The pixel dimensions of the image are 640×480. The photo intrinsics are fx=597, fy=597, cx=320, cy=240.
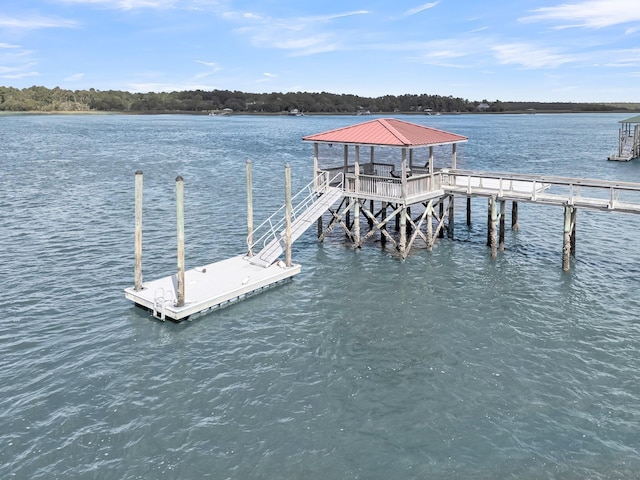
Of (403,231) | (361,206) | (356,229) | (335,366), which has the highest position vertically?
(361,206)

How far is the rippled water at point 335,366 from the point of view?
1322 centimetres

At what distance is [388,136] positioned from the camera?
26.5 meters

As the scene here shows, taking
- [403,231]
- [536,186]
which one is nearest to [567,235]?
[536,186]

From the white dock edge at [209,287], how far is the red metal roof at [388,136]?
6.53m

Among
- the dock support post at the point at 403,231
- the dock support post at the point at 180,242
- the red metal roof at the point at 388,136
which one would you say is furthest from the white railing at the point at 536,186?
the dock support post at the point at 180,242

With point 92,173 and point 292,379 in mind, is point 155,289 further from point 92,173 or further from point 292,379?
point 92,173

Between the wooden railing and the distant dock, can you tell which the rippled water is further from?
the distant dock

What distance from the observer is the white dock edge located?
20312 millimetres

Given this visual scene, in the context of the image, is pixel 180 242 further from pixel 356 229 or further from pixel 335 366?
pixel 356 229

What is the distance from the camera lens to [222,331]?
19719 mm

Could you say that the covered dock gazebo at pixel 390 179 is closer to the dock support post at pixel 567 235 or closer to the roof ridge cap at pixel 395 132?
the roof ridge cap at pixel 395 132

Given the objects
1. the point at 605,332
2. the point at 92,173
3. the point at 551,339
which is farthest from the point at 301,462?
the point at 92,173

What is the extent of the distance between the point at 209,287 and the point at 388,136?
10.5m

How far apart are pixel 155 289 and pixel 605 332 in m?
15.6
